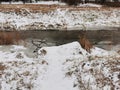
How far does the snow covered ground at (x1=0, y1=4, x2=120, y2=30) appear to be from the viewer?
76.9 feet

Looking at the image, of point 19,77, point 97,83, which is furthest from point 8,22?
point 97,83

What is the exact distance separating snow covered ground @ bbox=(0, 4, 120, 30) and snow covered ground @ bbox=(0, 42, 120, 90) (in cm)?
998

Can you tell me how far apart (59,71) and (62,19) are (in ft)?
45.1

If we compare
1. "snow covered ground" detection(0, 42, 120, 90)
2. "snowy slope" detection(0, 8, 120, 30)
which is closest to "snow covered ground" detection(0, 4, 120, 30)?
"snowy slope" detection(0, 8, 120, 30)

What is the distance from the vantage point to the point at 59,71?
1148 cm

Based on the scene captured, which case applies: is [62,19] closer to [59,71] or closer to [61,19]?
[61,19]

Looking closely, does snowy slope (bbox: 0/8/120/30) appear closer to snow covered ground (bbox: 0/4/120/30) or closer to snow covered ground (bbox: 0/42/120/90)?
snow covered ground (bbox: 0/4/120/30)

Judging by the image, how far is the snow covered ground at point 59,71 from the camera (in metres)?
10.2

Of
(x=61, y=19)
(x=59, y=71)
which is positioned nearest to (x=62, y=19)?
(x=61, y=19)

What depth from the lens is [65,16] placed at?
83.5 feet

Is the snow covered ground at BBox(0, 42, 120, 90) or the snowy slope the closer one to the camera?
the snow covered ground at BBox(0, 42, 120, 90)

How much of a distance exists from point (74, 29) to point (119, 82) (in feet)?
44.2

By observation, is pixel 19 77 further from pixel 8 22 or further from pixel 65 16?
pixel 65 16

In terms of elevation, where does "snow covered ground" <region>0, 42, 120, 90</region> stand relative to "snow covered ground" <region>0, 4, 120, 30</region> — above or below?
above
